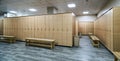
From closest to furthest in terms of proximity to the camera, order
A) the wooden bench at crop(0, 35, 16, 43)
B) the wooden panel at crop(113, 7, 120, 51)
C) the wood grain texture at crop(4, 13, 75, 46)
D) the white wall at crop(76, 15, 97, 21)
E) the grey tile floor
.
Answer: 1. the grey tile floor
2. the wooden panel at crop(113, 7, 120, 51)
3. the wood grain texture at crop(4, 13, 75, 46)
4. the wooden bench at crop(0, 35, 16, 43)
5. the white wall at crop(76, 15, 97, 21)

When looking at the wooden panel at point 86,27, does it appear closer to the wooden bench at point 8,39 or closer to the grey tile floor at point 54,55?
the grey tile floor at point 54,55

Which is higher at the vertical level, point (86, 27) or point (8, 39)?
point (86, 27)

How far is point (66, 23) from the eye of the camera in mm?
5230

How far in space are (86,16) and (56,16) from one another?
7.72 meters

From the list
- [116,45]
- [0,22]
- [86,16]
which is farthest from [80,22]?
[0,22]

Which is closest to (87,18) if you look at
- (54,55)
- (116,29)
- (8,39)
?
(116,29)

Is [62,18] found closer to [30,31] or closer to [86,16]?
[30,31]

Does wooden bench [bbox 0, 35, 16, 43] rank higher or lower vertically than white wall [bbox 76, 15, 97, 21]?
lower

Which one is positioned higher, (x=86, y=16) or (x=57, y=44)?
(x=86, y=16)

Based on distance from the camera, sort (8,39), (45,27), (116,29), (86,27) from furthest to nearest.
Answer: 1. (86,27)
2. (8,39)
3. (45,27)
4. (116,29)

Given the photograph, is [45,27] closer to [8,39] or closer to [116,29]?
[8,39]

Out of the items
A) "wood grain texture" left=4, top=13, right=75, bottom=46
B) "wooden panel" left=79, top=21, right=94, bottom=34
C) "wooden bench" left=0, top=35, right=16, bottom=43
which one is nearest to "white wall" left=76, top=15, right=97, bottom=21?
"wooden panel" left=79, top=21, right=94, bottom=34

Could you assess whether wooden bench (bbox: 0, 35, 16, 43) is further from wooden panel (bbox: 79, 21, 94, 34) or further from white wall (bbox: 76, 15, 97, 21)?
white wall (bbox: 76, 15, 97, 21)

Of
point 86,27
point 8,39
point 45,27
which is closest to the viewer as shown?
point 45,27
